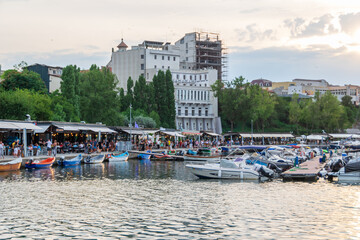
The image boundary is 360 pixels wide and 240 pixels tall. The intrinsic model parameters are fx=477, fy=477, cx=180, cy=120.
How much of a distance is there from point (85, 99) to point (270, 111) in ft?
195

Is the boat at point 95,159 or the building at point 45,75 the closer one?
the boat at point 95,159

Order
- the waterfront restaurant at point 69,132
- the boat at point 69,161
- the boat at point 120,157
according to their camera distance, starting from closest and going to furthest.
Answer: the boat at point 69,161 → the waterfront restaurant at point 69,132 → the boat at point 120,157

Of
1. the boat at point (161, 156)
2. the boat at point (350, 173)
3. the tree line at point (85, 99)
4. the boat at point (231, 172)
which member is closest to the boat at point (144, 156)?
the boat at point (161, 156)

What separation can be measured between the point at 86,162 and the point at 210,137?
57793 mm

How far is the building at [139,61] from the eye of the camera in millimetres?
124625

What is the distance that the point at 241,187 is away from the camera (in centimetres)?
3694

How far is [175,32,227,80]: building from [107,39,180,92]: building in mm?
14711

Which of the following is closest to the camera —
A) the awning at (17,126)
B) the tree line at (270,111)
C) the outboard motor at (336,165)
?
the outboard motor at (336,165)

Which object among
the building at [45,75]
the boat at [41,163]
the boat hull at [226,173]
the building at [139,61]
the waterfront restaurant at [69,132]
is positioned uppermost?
the building at [139,61]

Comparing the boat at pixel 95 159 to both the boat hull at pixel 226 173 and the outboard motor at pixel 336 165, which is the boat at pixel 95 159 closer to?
the boat hull at pixel 226 173

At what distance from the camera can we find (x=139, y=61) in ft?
409

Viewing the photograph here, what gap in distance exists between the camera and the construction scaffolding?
481 ft

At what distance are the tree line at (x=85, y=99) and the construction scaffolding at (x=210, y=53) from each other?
39945 millimetres

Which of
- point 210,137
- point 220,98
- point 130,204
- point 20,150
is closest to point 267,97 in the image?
point 220,98
